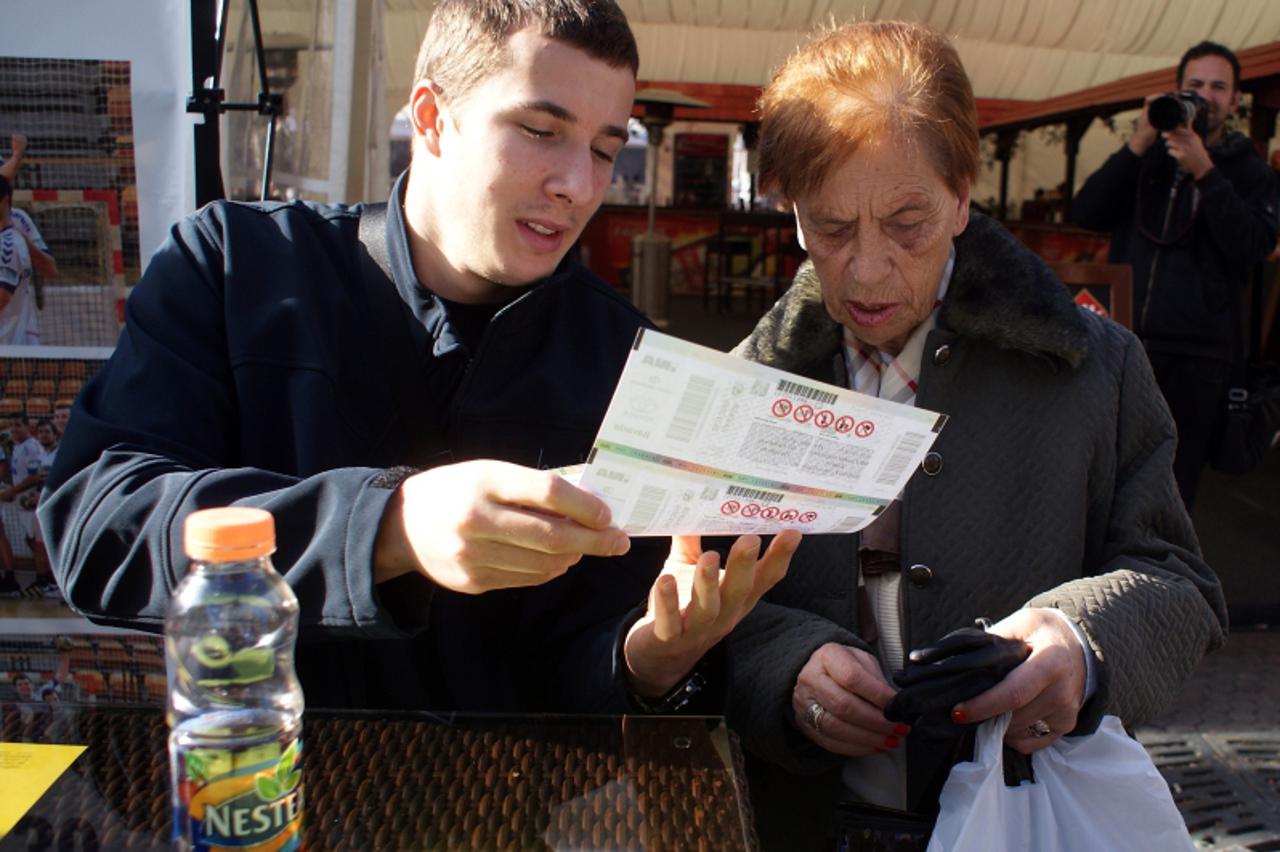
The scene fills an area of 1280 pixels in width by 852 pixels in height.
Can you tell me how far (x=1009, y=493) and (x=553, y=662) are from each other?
0.74 meters

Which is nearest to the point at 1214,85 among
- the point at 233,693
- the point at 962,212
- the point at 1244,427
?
the point at 1244,427

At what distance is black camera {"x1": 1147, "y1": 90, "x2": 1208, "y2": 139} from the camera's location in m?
4.02

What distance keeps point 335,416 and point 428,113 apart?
0.52 m

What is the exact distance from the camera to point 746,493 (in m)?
1.19

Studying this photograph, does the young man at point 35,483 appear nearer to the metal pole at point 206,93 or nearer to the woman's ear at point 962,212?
the metal pole at point 206,93

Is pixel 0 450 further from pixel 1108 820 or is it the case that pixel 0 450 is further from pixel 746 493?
pixel 1108 820

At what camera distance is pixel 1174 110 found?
13.2 feet

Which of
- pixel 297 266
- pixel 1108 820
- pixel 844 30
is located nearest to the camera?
pixel 1108 820

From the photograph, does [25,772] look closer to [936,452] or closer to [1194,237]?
[936,452]

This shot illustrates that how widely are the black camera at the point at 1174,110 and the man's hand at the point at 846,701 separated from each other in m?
3.19

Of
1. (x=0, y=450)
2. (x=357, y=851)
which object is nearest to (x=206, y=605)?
(x=357, y=851)

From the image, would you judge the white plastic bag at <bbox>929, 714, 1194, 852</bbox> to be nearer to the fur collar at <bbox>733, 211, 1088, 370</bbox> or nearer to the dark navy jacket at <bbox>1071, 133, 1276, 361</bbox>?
the fur collar at <bbox>733, 211, 1088, 370</bbox>

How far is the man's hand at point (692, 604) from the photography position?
4.47 ft

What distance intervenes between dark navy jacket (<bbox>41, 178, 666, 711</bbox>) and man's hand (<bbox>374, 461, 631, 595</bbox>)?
226 millimetres
